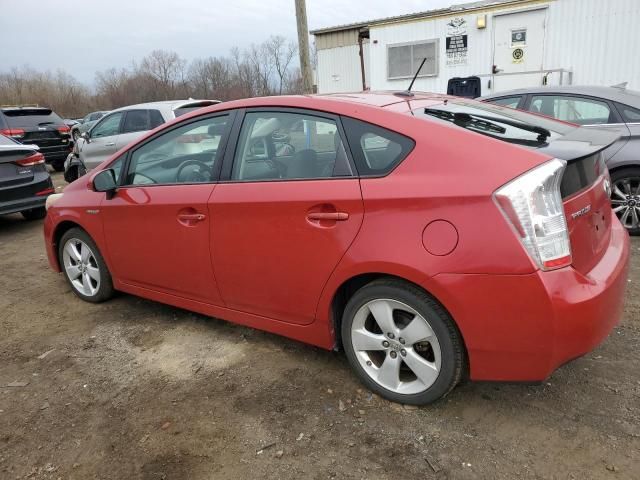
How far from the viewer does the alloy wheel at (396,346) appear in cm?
245

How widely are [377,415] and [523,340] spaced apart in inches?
32.8

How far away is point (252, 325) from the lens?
3146 millimetres

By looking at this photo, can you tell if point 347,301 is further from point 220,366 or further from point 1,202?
point 1,202

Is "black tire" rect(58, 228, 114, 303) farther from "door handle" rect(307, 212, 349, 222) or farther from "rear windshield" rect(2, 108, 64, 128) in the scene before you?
"rear windshield" rect(2, 108, 64, 128)

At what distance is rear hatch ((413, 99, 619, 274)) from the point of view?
7.49 ft

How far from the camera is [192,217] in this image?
10.4 feet

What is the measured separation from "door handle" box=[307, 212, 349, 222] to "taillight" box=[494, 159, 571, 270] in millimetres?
734

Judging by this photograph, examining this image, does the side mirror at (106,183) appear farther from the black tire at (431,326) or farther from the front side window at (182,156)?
the black tire at (431,326)

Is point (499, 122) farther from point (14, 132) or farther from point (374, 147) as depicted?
point (14, 132)

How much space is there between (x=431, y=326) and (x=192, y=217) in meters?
1.63

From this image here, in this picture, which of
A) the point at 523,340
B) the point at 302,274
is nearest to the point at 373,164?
the point at 302,274

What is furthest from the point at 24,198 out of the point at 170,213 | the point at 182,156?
the point at 170,213

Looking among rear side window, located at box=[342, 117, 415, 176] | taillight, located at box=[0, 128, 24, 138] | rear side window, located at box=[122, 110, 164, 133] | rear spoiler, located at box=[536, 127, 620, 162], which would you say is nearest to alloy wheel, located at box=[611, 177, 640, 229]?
rear spoiler, located at box=[536, 127, 620, 162]

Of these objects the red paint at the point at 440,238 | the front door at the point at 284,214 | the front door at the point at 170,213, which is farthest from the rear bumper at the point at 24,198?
the red paint at the point at 440,238
